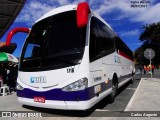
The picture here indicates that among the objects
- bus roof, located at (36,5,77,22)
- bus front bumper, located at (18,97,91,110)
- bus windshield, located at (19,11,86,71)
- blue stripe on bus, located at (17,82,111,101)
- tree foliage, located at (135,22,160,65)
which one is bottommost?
bus front bumper, located at (18,97,91,110)

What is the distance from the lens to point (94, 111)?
6.54 meters

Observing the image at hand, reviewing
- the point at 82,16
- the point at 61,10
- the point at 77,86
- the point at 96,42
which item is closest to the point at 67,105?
the point at 77,86

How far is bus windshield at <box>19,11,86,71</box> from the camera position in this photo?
5746 millimetres

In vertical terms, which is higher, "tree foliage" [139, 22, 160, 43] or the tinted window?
"tree foliage" [139, 22, 160, 43]

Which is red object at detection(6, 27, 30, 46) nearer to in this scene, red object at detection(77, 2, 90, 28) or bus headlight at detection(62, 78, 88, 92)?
bus headlight at detection(62, 78, 88, 92)

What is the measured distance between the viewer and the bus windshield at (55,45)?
18.9ft

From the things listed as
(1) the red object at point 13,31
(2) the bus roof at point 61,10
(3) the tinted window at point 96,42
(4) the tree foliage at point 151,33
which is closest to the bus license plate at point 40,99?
(3) the tinted window at point 96,42

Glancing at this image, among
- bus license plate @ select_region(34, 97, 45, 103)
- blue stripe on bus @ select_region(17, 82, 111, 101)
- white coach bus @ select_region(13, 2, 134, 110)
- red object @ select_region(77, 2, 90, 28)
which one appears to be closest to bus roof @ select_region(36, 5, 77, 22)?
white coach bus @ select_region(13, 2, 134, 110)

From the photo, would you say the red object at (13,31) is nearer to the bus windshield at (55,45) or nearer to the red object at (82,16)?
the bus windshield at (55,45)

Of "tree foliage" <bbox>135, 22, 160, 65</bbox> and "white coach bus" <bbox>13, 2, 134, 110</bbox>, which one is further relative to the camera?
"tree foliage" <bbox>135, 22, 160, 65</bbox>

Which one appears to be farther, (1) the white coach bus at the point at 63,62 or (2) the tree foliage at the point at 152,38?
(2) the tree foliage at the point at 152,38

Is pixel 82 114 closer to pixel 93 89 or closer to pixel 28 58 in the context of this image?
pixel 93 89

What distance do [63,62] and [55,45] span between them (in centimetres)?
60

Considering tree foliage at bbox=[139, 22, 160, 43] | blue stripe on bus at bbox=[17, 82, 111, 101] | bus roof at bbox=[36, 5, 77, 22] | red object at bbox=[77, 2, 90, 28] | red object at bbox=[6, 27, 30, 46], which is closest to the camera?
red object at bbox=[77, 2, 90, 28]
